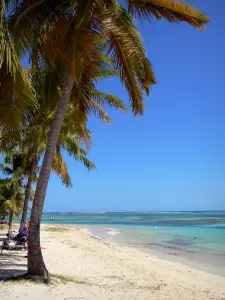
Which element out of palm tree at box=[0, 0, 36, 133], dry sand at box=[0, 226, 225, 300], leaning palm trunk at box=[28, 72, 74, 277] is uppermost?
palm tree at box=[0, 0, 36, 133]

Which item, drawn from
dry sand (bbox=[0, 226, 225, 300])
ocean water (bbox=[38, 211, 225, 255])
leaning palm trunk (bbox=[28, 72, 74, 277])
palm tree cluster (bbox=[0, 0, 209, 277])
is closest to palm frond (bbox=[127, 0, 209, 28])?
palm tree cluster (bbox=[0, 0, 209, 277])

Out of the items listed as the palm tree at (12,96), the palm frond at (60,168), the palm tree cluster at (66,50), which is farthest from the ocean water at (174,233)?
the palm tree at (12,96)

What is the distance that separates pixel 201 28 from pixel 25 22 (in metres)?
4.10

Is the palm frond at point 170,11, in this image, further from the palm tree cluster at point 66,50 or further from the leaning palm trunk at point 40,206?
the leaning palm trunk at point 40,206

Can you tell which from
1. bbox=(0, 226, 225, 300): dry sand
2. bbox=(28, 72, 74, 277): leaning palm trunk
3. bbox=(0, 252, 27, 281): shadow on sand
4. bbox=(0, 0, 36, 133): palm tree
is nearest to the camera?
bbox=(0, 0, 36, 133): palm tree

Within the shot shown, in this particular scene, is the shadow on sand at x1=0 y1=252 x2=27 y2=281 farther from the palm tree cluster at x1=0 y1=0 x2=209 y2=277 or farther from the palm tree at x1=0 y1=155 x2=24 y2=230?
the palm tree at x1=0 y1=155 x2=24 y2=230

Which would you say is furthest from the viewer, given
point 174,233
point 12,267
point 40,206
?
point 174,233

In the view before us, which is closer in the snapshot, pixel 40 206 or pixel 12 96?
pixel 12 96

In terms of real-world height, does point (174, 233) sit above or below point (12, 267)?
below

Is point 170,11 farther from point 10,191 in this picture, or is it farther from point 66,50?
point 10,191

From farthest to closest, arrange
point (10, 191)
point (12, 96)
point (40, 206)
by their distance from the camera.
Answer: point (10, 191) < point (40, 206) < point (12, 96)

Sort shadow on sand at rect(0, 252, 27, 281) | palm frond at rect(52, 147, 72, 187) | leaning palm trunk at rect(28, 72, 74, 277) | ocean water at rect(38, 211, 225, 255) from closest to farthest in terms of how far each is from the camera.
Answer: leaning palm trunk at rect(28, 72, 74, 277) → shadow on sand at rect(0, 252, 27, 281) → palm frond at rect(52, 147, 72, 187) → ocean water at rect(38, 211, 225, 255)

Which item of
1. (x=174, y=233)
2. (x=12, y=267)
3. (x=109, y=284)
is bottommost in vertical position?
(x=174, y=233)

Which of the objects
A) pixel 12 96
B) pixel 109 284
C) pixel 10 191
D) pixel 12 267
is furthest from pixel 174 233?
pixel 12 96
